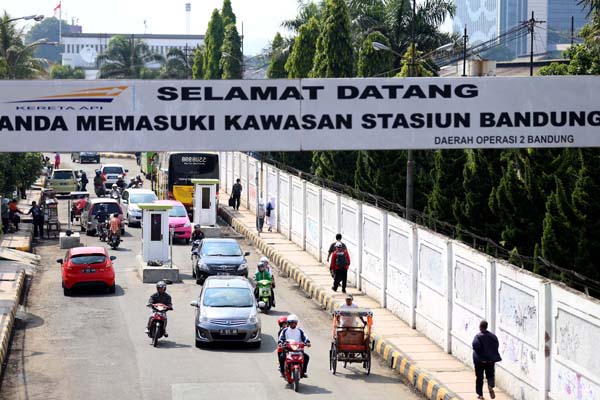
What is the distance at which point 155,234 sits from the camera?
37344 mm

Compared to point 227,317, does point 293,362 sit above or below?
below

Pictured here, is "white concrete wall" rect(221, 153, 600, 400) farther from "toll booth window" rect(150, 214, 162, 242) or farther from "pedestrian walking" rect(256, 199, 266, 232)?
"pedestrian walking" rect(256, 199, 266, 232)

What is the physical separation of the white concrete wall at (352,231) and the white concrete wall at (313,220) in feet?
11.3

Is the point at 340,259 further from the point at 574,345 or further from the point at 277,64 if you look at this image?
the point at 277,64

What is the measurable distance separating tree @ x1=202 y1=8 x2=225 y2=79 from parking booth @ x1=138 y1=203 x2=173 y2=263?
59510 millimetres

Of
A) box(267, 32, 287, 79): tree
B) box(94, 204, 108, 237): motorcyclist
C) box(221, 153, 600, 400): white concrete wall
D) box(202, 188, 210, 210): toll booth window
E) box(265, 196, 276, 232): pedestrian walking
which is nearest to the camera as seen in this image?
box(221, 153, 600, 400): white concrete wall

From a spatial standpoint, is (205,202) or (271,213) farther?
(205,202)

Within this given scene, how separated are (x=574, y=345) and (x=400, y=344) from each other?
7.84 meters

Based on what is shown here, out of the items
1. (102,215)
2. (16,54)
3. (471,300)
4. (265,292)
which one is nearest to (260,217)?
(102,215)

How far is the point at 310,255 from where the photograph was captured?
40.9 m

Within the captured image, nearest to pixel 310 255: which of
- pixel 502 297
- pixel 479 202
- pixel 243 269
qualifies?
pixel 243 269

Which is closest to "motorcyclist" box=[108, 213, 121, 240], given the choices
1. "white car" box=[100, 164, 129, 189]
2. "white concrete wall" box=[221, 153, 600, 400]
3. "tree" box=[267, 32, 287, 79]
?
"white concrete wall" box=[221, 153, 600, 400]

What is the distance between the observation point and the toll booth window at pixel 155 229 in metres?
37.2

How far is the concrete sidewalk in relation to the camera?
21391 mm
